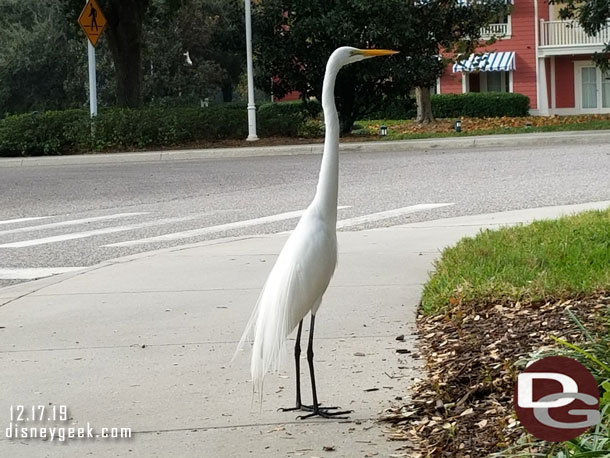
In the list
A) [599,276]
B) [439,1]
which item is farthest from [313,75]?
[599,276]

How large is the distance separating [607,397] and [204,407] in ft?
6.93


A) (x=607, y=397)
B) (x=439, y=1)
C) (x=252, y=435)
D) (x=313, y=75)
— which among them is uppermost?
(x=439, y=1)

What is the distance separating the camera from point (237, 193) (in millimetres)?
14406

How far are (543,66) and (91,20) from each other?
27.6 metres

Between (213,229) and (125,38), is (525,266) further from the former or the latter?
(125,38)

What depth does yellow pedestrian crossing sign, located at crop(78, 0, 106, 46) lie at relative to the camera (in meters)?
23.4

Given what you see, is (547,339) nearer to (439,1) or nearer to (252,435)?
(252,435)

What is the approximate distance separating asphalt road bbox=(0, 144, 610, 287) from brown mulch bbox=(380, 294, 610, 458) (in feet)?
14.4

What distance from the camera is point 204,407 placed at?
502cm

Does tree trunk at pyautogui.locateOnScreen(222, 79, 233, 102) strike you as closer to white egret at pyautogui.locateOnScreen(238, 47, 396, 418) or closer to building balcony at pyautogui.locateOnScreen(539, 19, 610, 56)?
building balcony at pyautogui.locateOnScreen(539, 19, 610, 56)

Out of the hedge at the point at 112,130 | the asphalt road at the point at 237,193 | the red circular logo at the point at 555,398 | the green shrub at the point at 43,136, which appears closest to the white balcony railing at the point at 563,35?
the hedge at the point at 112,130

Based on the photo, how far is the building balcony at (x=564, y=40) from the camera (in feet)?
146

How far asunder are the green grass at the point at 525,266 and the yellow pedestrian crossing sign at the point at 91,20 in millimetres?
16580

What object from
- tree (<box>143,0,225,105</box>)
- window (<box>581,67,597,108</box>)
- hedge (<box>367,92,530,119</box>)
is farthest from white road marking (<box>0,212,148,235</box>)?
window (<box>581,67,597,108</box>)
